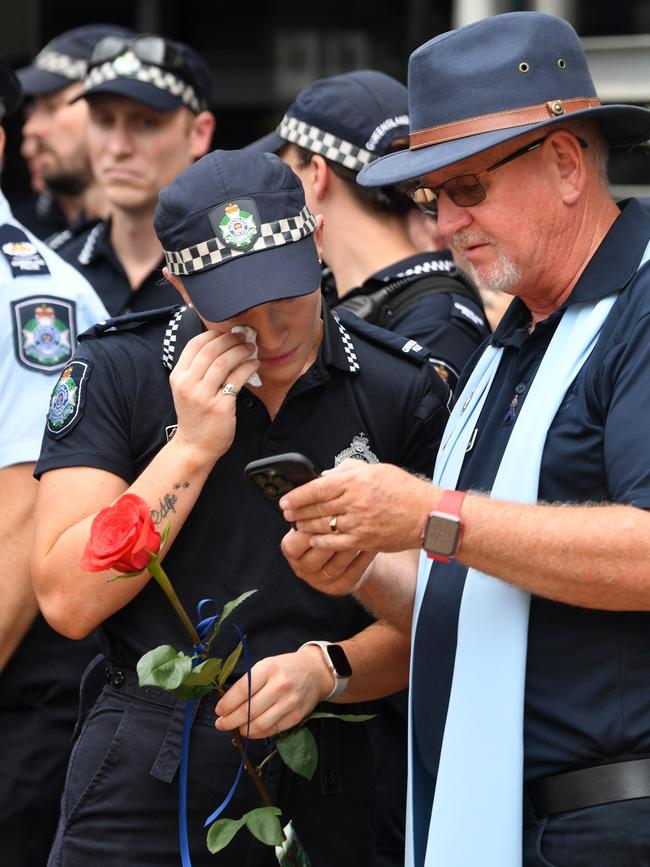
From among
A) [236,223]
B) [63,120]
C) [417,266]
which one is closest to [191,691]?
[236,223]

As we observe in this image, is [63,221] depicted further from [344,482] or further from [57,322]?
[344,482]

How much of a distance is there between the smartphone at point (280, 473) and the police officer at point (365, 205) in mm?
1285

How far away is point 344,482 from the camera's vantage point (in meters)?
2.11

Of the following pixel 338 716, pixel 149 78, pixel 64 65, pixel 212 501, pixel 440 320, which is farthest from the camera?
pixel 64 65

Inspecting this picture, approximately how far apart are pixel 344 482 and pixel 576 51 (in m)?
0.86

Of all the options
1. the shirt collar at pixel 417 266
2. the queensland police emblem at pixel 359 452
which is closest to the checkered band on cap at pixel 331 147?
the shirt collar at pixel 417 266

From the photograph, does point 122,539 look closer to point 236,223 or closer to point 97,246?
point 236,223

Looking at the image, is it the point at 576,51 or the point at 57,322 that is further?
the point at 57,322

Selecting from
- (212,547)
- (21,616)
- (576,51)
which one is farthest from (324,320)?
(21,616)

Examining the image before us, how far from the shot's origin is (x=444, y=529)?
2.08 m

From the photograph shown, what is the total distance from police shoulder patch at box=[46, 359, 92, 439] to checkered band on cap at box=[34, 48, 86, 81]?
151 inches

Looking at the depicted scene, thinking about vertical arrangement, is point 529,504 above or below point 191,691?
above

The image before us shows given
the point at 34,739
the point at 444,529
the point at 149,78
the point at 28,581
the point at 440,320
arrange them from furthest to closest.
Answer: the point at 149,78 → the point at 440,320 → the point at 34,739 → the point at 28,581 → the point at 444,529

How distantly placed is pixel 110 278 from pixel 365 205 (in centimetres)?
136
